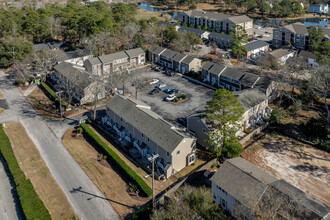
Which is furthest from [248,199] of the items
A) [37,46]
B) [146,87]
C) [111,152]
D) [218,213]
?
[37,46]

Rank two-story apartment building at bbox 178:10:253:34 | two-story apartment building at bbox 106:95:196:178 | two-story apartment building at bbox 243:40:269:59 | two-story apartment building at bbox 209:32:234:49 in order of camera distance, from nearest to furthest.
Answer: two-story apartment building at bbox 106:95:196:178 → two-story apartment building at bbox 243:40:269:59 → two-story apartment building at bbox 209:32:234:49 → two-story apartment building at bbox 178:10:253:34

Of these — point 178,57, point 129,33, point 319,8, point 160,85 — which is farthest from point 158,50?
point 319,8

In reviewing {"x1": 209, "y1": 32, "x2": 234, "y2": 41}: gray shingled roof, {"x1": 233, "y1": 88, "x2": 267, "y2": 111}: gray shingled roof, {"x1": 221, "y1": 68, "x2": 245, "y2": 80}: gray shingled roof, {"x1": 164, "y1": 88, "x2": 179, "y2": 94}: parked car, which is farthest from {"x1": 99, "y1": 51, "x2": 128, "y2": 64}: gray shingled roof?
{"x1": 233, "y1": 88, "x2": 267, "y2": 111}: gray shingled roof

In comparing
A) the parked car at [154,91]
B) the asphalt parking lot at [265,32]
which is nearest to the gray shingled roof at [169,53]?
the parked car at [154,91]

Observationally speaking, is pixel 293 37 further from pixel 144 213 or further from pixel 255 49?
pixel 144 213

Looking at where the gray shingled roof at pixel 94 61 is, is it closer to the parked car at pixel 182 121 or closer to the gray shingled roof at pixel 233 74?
the parked car at pixel 182 121

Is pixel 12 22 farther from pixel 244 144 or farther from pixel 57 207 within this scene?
pixel 244 144

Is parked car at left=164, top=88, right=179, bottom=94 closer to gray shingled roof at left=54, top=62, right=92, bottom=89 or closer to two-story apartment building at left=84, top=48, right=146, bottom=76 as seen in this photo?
gray shingled roof at left=54, top=62, right=92, bottom=89
